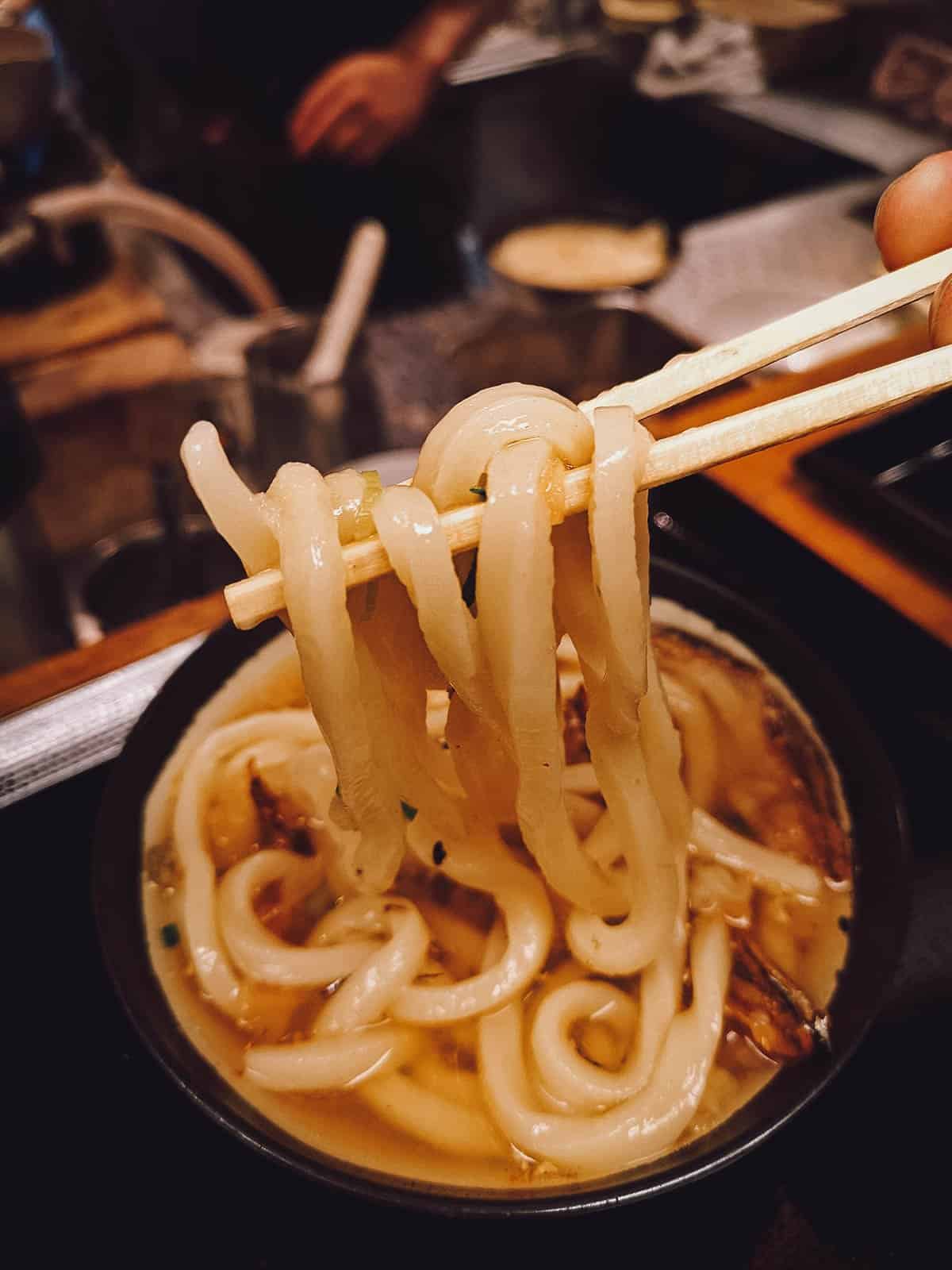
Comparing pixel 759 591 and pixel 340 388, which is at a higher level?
pixel 340 388

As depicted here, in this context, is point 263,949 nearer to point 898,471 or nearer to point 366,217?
point 898,471

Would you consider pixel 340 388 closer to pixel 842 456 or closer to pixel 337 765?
pixel 842 456

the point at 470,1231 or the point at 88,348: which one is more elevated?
the point at 88,348

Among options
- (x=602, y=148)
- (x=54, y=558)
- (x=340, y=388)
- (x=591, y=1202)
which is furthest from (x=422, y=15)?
(x=591, y=1202)

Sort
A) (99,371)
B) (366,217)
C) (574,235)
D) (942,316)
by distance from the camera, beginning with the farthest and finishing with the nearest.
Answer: (366,217), (574,235), (99,371), (942,316)

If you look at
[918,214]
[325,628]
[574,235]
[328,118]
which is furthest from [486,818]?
[328,118]

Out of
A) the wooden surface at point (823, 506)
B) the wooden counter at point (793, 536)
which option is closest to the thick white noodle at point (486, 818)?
the wooden counter at point (793, 536)
